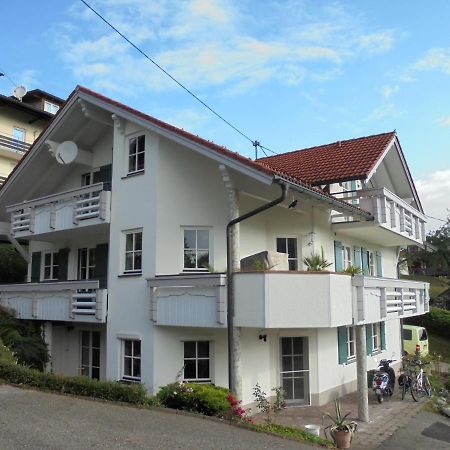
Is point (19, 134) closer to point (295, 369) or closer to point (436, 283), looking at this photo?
point (295, 369)

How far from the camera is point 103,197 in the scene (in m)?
14.7

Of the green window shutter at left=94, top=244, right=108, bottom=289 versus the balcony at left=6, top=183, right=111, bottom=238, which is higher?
the balcony at left=6, top=183, right=111, bottom=238

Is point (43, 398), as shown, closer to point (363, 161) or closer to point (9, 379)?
point (9, 379)

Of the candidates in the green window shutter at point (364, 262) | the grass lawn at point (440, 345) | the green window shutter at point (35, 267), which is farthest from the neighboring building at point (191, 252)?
the grass lawn at point (440, 345)

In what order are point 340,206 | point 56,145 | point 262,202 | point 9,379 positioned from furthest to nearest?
1. point 56,145
2. point 262,202
3. point 340,206
4. point 9,379

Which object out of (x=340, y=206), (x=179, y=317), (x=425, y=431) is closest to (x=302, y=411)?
(x=425, y=431)

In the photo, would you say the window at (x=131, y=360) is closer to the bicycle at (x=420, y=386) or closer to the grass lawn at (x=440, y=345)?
the bicycle at (x=420, y=386)

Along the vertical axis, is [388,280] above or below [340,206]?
below

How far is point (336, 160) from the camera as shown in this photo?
15953mm

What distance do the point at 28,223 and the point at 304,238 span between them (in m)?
9.18

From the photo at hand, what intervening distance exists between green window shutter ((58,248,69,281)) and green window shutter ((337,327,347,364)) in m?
9.27

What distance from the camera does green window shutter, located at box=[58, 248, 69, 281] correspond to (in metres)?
17.7

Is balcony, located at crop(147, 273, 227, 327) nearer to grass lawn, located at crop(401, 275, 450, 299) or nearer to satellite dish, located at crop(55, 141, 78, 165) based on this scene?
satellite dish, located at crop(55, 141, 78, 165)

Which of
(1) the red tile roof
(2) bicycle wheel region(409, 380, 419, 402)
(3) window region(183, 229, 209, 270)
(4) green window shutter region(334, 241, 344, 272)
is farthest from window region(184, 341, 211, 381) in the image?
(2) bicycle wheel region(409, 380, 419, 402)
